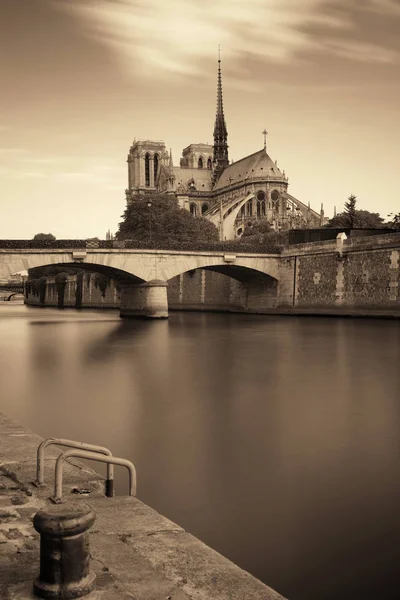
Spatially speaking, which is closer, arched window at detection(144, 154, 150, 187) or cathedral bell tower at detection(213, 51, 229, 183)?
cathedral bell tower at detection(213, 51, 229, 183)

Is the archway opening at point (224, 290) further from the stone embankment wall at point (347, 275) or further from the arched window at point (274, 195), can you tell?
the arched window at point (274, 195)

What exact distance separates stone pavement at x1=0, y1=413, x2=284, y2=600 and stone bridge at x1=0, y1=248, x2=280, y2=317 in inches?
1373

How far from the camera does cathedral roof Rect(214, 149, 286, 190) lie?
105 metres

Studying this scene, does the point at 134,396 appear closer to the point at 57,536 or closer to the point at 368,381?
the point at 368,381

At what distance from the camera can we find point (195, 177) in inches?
4948

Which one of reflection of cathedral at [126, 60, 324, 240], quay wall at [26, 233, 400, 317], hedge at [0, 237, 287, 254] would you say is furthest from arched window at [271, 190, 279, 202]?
hedge at [0, 237, 287, 254]

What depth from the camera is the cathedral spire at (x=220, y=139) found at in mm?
124625

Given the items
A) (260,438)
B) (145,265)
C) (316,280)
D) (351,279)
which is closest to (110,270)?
(145,265)

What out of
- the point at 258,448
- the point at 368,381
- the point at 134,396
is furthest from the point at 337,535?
the point at 368,381

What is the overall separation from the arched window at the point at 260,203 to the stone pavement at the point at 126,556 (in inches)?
3661

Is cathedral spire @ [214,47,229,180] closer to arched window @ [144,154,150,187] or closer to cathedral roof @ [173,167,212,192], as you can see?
cathedral roof @ [173,167,212,192]

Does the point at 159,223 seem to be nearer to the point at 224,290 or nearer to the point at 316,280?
the point at 224,290

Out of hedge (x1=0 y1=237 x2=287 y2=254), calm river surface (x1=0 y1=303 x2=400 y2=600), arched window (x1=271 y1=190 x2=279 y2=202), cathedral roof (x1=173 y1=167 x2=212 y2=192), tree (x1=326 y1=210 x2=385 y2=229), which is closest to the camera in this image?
calm river surface (x1=0 y1=303 x2=400 y2=600)

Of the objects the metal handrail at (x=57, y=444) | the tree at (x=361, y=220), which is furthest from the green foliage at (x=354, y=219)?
the metal handrail at (x=57, y=444)
